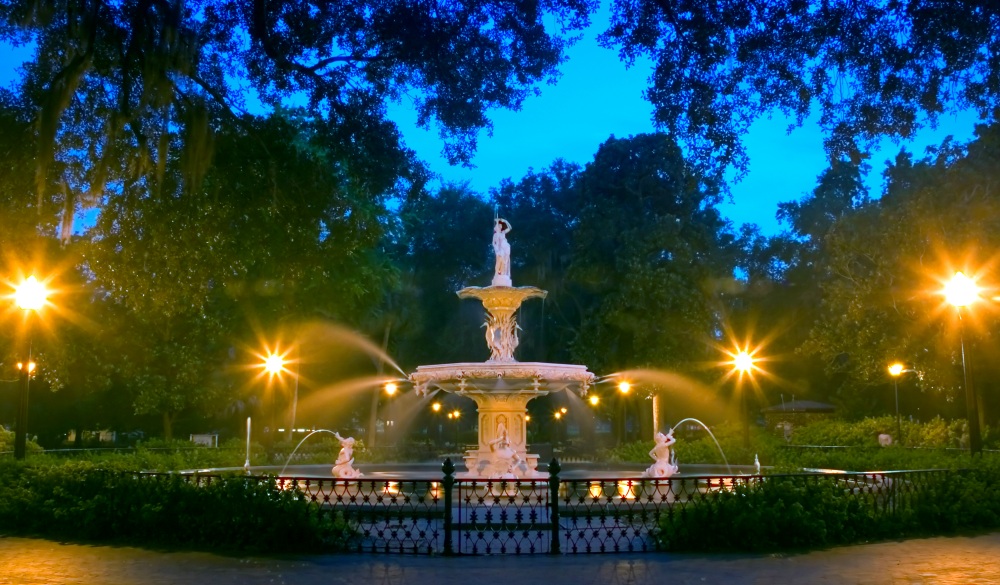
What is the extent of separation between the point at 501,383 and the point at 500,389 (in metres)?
0.27

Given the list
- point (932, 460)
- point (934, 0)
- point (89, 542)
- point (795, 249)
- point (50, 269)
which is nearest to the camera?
point (934, 0)

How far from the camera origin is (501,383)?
18281mm

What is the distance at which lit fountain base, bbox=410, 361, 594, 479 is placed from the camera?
17.8 meters

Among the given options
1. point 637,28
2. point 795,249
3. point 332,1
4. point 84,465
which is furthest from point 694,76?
point 795,249

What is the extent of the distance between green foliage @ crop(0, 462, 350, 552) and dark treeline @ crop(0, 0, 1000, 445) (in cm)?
262

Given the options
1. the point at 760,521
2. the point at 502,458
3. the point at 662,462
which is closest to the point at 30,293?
the point at 502,458

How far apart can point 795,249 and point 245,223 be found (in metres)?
39.2

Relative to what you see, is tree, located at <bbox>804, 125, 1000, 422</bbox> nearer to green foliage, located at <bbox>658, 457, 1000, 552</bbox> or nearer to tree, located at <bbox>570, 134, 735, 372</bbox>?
tree, located at <bbox>570, 134, 735, 372</bbox>

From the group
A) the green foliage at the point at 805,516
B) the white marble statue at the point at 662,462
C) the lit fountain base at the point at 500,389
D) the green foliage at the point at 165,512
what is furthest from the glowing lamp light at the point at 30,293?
the white marble statue at the point at 662,462

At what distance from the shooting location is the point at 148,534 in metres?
12.0

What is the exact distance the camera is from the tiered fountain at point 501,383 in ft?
58.6

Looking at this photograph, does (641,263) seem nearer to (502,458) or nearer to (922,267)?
(922,267)

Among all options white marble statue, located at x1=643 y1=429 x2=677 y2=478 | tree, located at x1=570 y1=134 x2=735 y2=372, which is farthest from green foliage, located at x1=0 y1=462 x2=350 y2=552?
tree, located at x1=570 y1=134 x2=735 y2=372

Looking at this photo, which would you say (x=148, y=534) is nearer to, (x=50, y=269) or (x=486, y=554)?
(x=486, y=554)
